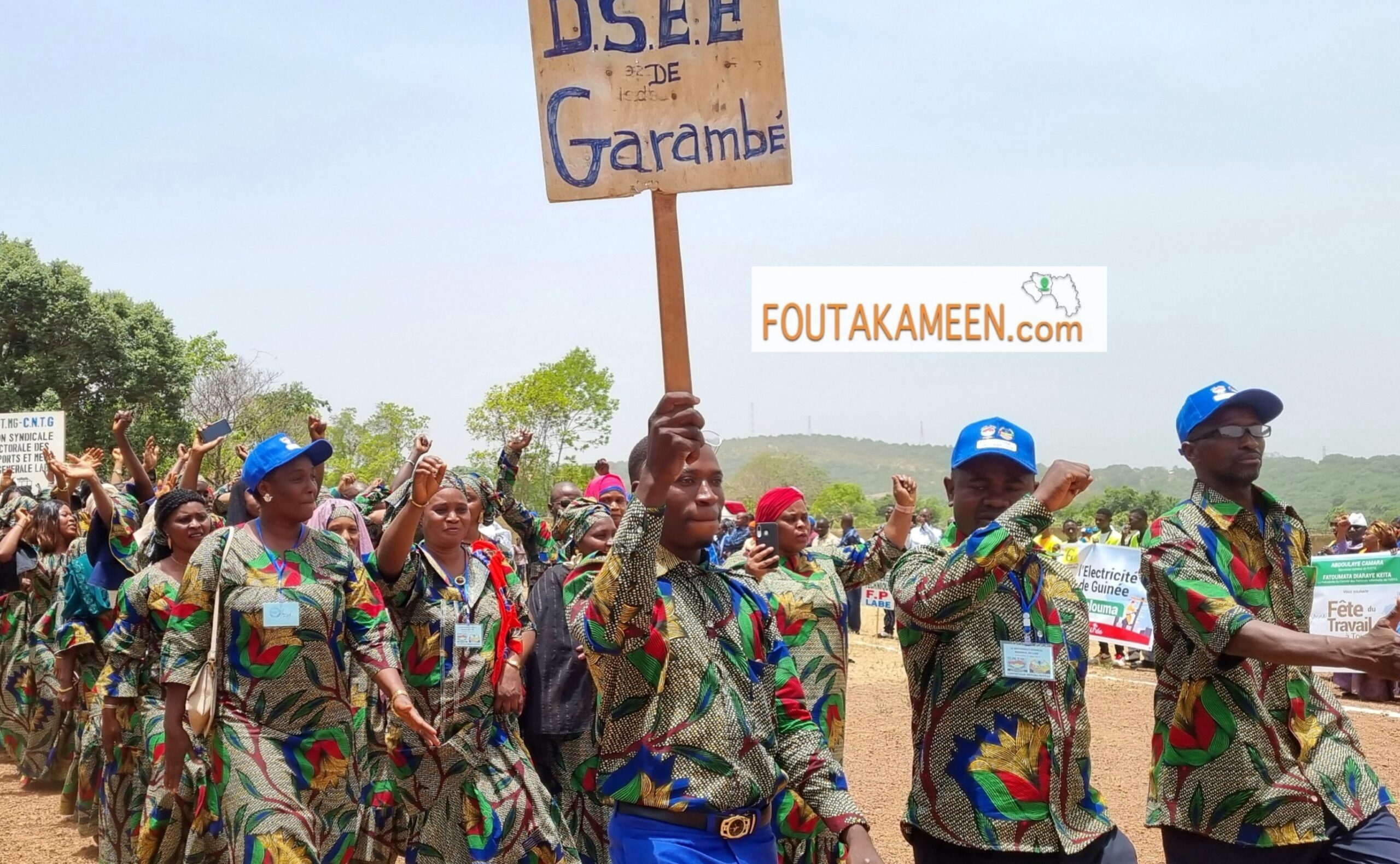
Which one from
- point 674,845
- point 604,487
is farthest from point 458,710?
point 674,845

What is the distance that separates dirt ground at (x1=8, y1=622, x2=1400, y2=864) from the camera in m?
9.16

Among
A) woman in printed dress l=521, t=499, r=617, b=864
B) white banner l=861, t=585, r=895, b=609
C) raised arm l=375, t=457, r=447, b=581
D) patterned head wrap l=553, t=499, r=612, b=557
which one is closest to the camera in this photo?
raised arm l=375, t=457, r=447, b=581

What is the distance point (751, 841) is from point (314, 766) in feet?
8.69

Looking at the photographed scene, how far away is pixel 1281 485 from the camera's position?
14200cm

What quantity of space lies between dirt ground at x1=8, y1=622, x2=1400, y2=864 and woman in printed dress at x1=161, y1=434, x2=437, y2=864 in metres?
3.70

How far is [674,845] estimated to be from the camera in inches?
143

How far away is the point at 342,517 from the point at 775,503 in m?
2.50

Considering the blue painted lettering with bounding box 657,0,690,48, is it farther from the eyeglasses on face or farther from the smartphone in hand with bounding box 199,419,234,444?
the smartphone in hand with bounding box 199,419,234,444

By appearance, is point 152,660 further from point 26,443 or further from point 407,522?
point 26,443

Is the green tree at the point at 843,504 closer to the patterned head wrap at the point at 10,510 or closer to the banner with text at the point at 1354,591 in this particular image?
the banner with text at the point at 1354,591

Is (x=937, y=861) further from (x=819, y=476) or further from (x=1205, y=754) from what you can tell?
(x=819, y=476)

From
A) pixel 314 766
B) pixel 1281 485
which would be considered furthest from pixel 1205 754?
pixel 1281 485

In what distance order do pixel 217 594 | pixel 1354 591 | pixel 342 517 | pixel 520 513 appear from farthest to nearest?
pixel 1354 591, pixel 520 513, pixel 342 517, pixel 217 594

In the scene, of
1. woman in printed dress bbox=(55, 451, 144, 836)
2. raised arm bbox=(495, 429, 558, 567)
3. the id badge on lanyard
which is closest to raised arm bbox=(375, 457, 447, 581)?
raised arm bbox=(495, 429, 558, 567)
